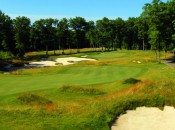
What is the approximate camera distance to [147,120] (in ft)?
74.8

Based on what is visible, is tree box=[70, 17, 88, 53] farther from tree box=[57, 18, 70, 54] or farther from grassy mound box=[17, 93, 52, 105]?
grassy mound box=[17, 93, 52, 105]

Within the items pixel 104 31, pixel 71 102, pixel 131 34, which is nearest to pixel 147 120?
pixel 71 102

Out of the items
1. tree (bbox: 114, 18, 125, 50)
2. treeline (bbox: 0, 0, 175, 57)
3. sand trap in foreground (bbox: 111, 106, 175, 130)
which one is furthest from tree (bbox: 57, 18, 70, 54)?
sand trap in foreground (bbox: 111, 106, 175, 130)

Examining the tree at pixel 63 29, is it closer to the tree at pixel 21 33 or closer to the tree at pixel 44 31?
the tree at pixel 44 31

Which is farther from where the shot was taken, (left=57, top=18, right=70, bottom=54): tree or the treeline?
(left=57, top=18, right=70, bottom=54): tree

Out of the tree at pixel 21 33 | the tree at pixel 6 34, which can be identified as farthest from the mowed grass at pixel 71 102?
the tree at pixel 21 33

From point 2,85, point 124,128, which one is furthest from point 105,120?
point 2,85

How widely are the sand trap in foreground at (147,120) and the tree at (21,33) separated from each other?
93.8 meters

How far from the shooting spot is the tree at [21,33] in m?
115

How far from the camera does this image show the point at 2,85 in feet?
106

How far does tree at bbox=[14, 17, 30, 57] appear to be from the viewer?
114750 millimetres

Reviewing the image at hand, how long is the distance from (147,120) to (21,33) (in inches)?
3932

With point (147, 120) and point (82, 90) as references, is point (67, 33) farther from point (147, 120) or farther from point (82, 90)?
point (147, 120)

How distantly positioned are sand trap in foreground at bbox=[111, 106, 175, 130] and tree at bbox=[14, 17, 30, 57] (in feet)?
308
